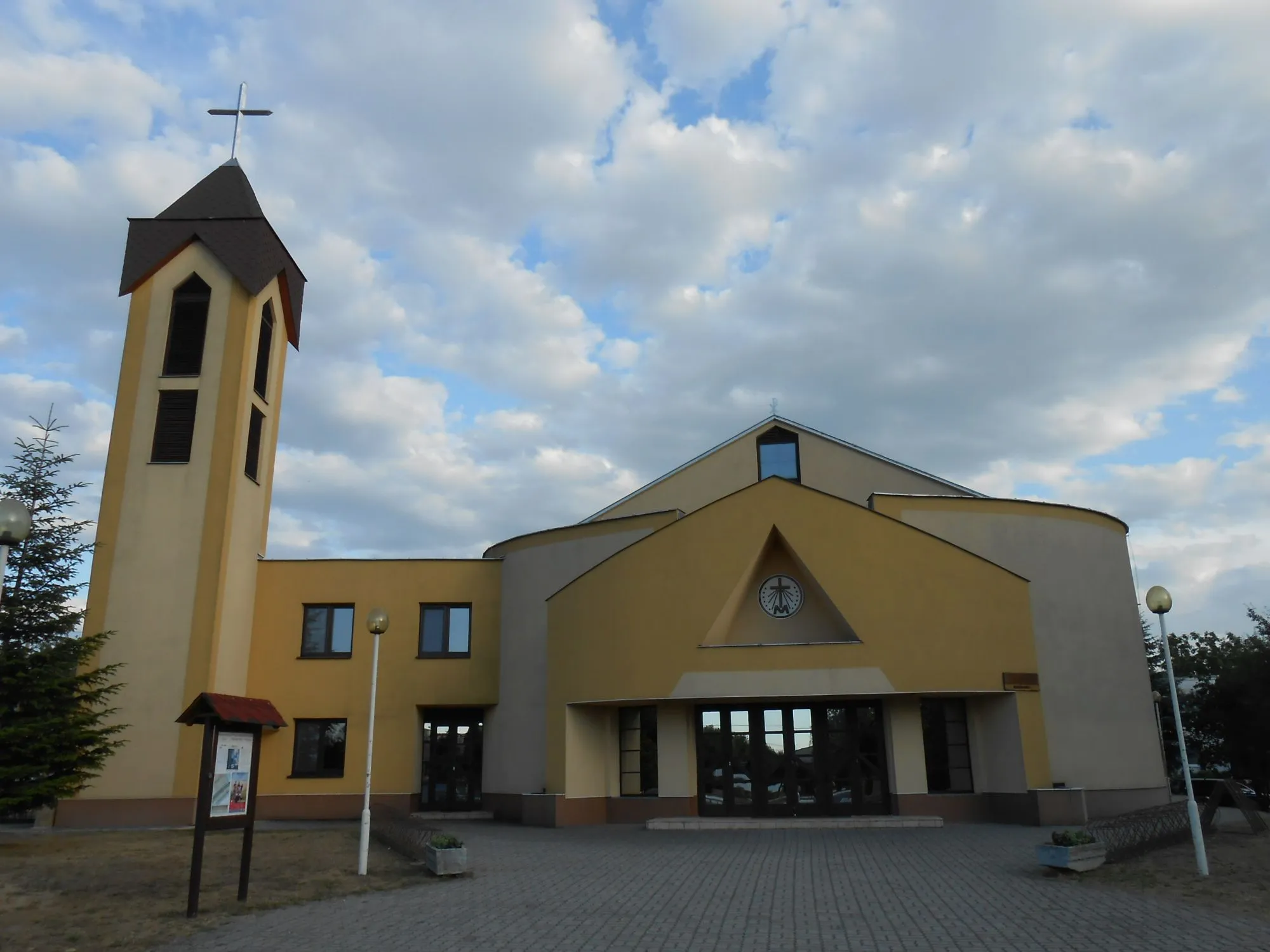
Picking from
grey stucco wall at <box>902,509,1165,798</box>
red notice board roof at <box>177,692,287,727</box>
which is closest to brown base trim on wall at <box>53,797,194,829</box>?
red notice board roof at <box>177,692,287,727</box>

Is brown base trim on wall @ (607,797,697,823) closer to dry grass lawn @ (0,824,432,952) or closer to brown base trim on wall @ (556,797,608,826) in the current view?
brown base trim on wall @ (556,797,608,826)

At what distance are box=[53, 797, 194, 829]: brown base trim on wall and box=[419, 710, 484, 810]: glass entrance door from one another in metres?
6.19

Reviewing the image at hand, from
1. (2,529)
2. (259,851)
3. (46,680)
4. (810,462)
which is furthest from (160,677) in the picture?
(810,462)

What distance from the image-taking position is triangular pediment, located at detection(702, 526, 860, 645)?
20906 millimetres

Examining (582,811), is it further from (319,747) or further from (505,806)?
(319,747)

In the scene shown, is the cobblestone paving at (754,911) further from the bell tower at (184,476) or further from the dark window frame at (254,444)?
the dark window frame at (254,444)

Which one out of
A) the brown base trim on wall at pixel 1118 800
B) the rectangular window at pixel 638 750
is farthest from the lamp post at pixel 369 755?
the brown base trim on wall at pixel 1118 800

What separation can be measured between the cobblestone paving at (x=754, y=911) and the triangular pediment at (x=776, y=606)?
610 cm

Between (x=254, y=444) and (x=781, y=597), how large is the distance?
15.0 meters

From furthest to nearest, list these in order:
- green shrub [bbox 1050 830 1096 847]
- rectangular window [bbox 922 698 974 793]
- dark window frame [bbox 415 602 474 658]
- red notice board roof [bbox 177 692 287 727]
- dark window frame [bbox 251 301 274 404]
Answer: dark window frame [bbox 251 301 274 404] < dark window frame [bbox 415 602 474 658] < rectangular window [bbox 922 698 974 793] < green shrub [bbox 1050 830 1096 847] < red notice board roof [bbox 177 692 287 727]

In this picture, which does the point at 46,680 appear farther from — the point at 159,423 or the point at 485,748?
the point at 485,748

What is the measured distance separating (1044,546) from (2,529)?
2201 centimetres

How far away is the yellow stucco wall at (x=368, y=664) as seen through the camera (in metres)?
25.2

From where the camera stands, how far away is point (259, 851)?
1573 cm
